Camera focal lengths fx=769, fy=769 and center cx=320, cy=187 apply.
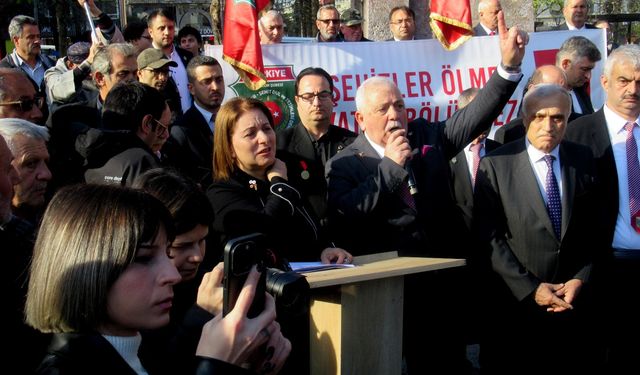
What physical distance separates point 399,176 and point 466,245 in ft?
3.97

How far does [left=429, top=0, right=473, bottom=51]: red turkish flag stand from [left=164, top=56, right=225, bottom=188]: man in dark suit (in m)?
2.06

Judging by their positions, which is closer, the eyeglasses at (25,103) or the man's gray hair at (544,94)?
the eyeglasses at (25,103)

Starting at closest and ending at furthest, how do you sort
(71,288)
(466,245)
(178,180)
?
(71,288), (178,180), (466,245)

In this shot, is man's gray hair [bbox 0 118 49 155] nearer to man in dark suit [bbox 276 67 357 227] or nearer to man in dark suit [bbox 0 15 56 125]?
man in dark suit [bbox 276 67 357 227]

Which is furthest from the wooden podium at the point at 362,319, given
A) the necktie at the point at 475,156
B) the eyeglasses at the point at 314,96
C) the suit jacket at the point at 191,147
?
the eyeglasses at the point at 314,96

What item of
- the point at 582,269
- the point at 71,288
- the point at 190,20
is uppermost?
the point at 190,20

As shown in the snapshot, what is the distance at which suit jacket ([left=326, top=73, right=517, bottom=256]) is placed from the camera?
161 inches

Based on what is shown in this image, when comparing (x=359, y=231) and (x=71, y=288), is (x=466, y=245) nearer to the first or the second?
(x=359, y=231)

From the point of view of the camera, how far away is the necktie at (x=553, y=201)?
14.9 ft

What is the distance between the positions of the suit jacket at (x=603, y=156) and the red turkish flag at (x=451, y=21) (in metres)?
1.67

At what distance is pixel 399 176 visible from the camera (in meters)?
3.97

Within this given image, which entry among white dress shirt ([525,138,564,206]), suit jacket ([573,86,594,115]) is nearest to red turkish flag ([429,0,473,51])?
suit jacket ([573,86,594,115])

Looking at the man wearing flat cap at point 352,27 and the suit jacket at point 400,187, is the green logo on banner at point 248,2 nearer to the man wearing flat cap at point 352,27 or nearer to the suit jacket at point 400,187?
the suit jacket at point 400,187

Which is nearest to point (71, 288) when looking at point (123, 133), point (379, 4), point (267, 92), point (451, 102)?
point (123, 133)
